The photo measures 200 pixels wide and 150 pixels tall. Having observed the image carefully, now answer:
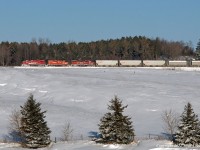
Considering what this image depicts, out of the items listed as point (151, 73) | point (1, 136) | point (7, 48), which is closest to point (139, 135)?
point (1, 136)

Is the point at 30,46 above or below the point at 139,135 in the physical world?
above

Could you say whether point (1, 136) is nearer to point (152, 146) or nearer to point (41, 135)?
point (41, 135)

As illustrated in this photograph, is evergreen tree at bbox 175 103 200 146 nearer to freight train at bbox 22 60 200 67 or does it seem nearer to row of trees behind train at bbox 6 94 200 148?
row of trees behind train at bbox 6 94 200 148

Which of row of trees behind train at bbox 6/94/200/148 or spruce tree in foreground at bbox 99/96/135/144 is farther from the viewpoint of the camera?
spruce tree in foreground at bbox 99/96/135/144

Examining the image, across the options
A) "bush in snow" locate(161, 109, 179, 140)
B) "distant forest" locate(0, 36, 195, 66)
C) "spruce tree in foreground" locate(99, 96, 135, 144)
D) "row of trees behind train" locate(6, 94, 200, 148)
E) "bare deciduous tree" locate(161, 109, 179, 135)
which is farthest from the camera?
"distant forest" locate(0, 36, 195, 66)

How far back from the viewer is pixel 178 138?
3653 cm

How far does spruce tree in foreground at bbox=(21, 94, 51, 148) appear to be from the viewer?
3772 cm

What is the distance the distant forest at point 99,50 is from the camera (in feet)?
536

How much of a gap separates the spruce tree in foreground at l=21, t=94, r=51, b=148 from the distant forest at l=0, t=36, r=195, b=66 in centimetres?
11894

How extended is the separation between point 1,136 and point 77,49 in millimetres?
132868

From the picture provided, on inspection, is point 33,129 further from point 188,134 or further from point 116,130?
point 188,134

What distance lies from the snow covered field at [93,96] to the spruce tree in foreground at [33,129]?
51.7 inches

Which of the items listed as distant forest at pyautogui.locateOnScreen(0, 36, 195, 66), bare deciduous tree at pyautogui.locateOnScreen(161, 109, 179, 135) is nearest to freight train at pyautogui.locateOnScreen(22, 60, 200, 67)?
distant forest at pyautogui.locateOnScreen(0, 36, 195, 66)

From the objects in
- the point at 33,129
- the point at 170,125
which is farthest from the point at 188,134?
the point at 33,129
